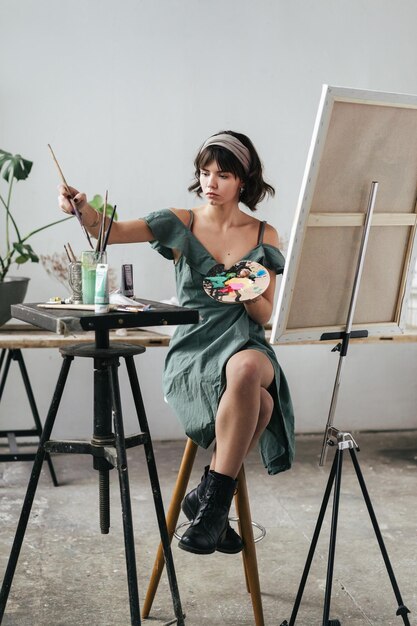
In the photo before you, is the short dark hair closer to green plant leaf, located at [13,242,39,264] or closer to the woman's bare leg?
the woman's bare leg

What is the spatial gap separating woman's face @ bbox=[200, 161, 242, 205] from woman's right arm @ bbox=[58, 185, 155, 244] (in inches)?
8.7

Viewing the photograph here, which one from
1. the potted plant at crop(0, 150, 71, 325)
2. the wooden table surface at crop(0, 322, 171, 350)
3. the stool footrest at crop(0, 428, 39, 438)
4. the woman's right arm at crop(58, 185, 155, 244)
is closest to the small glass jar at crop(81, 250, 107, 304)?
the woman's right arm at crop(58, 185, 155, 244)

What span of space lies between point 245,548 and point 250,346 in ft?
1.84

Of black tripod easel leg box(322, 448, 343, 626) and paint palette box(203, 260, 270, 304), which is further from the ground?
paint palette box(203, 260, 270, 304)

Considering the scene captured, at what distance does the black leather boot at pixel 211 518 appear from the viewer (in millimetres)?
2141

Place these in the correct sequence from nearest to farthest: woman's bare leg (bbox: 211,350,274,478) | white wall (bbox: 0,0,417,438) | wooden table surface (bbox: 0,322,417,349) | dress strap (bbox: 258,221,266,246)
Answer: woman's bare leg (bbox: 211,350,274,478), dress strap (bbox: 258,221,266,246), wooden table surface (bbox: 0,322,417,349), white wall (bbox: 0,0,417,438)

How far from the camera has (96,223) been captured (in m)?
2.47

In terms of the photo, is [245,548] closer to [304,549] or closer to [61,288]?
[304,549]

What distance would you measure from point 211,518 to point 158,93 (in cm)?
249

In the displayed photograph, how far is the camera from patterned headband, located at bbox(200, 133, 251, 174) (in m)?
2.51

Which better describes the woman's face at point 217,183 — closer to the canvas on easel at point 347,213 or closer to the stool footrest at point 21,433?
the canvas on easel at point 347,213

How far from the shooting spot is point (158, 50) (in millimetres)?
4059

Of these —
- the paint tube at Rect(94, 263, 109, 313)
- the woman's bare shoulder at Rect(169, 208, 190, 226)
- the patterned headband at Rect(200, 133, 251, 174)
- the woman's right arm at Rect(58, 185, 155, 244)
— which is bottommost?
the paint tube at Rect(94, 263, 109, 313)

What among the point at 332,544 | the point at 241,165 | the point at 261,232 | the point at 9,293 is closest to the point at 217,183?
the point at 241,165
